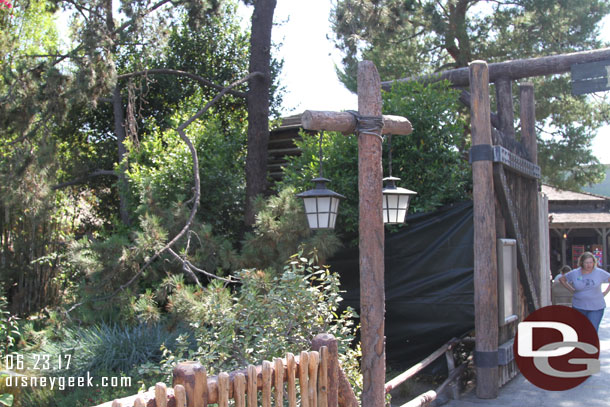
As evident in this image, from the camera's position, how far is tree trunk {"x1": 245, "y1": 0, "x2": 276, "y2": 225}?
8711mm

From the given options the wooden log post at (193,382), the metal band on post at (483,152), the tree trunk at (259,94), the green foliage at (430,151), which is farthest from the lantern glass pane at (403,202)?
A: the tree trunk at (259,94)

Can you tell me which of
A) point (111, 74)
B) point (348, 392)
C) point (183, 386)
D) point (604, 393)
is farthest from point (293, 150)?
point (183, 386)

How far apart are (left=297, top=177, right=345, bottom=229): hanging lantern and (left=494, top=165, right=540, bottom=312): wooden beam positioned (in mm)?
2267

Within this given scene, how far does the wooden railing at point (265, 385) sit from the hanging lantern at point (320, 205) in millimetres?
1495

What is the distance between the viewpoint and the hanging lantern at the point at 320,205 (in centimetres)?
483

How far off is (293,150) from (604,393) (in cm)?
592

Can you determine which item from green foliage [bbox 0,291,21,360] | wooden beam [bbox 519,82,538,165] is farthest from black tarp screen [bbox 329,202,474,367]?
green foliage [bbox 0,291,21,360]

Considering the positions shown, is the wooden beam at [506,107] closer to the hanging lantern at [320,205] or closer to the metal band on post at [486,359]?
the metal band on post at [486,359]

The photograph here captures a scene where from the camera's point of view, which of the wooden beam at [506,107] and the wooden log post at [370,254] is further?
the wooden beam at [506,107]

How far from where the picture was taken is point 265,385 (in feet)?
10.1

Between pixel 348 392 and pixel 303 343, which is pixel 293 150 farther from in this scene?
pixel 348 392

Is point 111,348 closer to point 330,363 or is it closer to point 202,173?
point 330,363

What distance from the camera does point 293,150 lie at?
33.2ft

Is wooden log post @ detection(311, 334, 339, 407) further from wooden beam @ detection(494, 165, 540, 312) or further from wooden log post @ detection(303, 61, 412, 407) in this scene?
wooden beam @ detection(494, 165, 540, 312)
